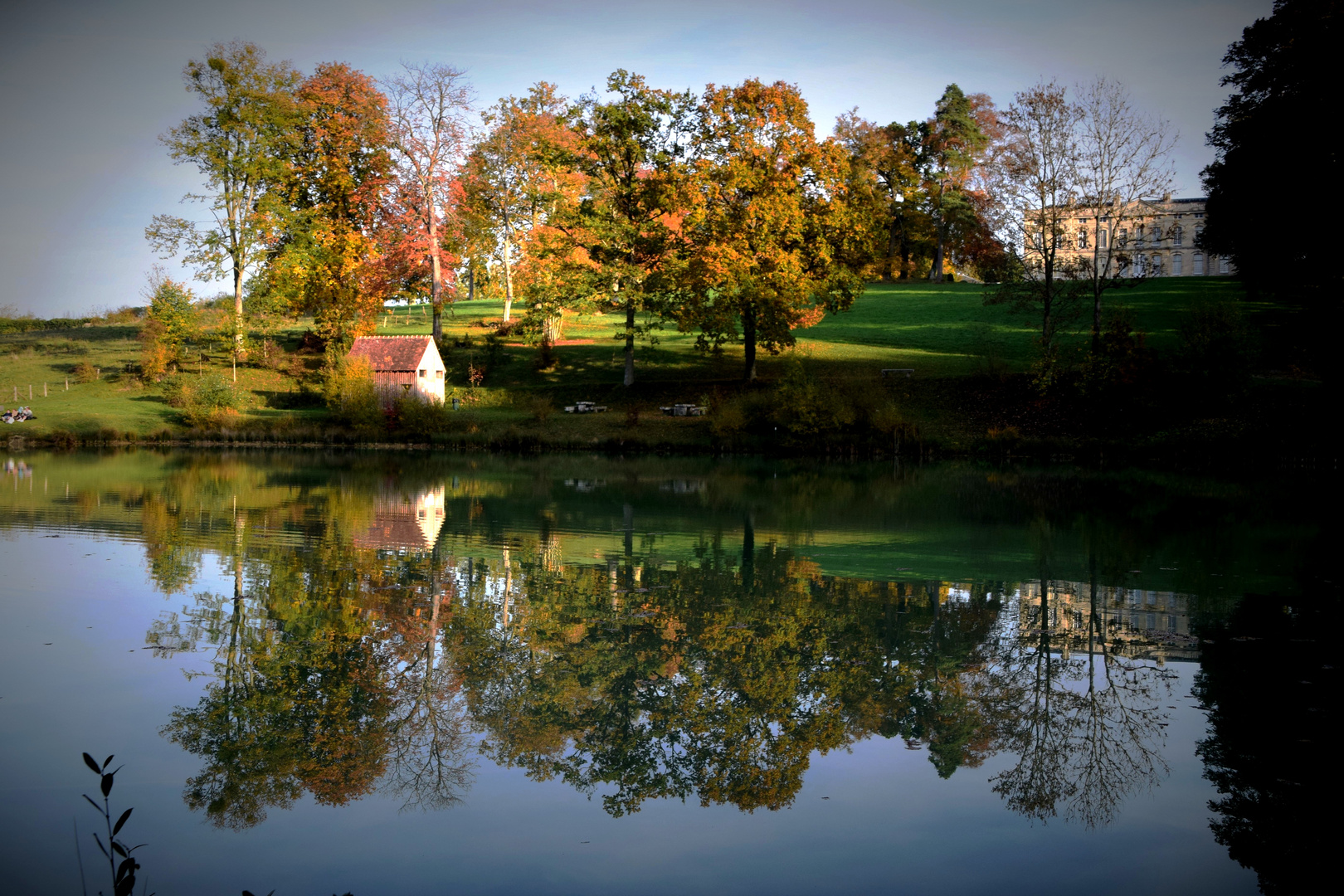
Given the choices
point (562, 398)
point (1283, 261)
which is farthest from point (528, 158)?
point (1283, 261)

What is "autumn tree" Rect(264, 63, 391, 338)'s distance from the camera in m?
49.9

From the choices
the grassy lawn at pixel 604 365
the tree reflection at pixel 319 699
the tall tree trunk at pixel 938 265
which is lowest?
the tree reflection at pixel 319 699

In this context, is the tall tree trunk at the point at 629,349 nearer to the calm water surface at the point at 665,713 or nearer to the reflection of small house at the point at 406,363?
the reflection of small house at the point at 406,363

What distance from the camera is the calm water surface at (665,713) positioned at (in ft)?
17.9

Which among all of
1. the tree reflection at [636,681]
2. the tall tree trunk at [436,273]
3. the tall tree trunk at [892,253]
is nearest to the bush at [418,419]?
the tall tree trunk at [436,273]

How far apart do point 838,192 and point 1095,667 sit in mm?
35154

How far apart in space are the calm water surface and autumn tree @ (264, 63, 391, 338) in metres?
36.9

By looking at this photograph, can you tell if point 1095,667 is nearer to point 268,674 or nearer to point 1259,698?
point 1259,698

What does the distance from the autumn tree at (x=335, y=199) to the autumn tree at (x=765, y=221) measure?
18.7 m

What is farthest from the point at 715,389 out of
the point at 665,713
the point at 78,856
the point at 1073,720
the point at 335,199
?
the point at 78,856

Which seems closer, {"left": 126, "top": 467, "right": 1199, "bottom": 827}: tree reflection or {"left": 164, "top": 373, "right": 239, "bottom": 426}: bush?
{"left": 126, "top": 467, "right": 1199, "bottom": 827}: tree reflection

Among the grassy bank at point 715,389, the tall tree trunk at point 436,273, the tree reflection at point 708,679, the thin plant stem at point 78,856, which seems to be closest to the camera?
the thin plant stem at point 78,856

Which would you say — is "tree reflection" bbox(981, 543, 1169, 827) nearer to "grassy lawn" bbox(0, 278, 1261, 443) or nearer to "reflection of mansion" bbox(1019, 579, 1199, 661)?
"reflection of mansion" bbox(1019, 579, 1199, 661)

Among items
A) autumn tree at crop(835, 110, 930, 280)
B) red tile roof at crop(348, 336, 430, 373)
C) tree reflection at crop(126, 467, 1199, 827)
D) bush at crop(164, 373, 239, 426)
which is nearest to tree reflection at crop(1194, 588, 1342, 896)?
tree reflection at crop(126, 467, 1199, 827)
